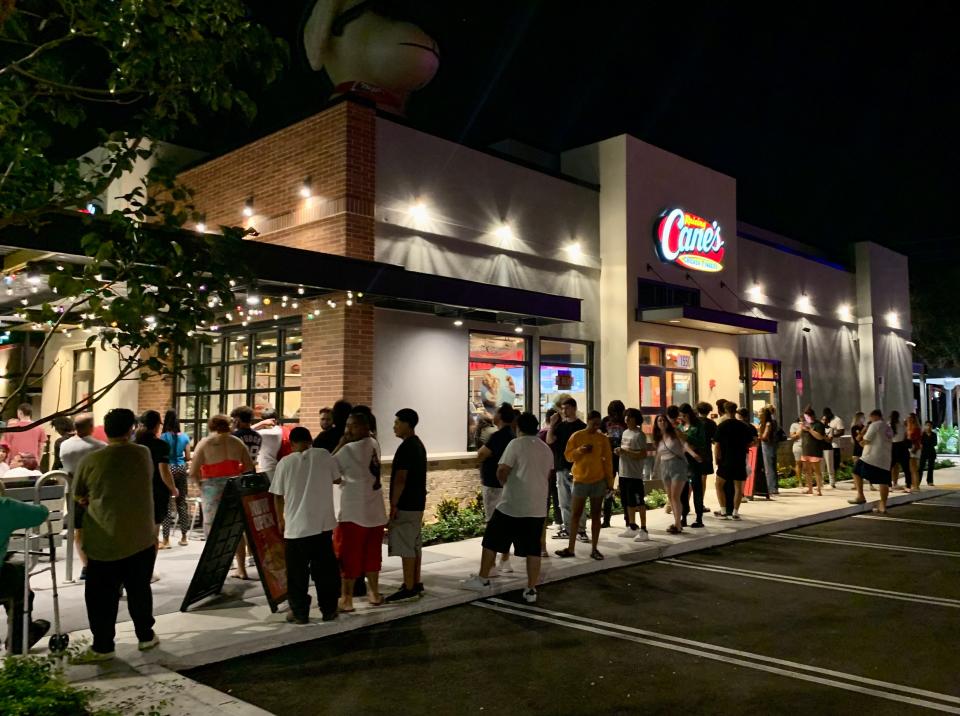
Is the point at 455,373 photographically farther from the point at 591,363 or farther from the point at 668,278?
the point at 668,278

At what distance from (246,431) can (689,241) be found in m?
12.5

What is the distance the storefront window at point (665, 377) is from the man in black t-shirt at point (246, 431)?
382 inches

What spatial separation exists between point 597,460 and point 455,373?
4429 mm

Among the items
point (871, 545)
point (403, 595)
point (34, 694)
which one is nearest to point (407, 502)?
point (403, 595)

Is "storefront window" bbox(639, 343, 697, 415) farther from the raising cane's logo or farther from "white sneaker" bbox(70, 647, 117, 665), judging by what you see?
"white sneaker" bbox(70, 647, 117, 665)

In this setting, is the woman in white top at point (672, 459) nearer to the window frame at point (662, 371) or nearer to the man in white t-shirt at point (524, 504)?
the man in white t-shirt at point (524, 504)

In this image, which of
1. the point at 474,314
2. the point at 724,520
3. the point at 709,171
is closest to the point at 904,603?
the point at 724,520

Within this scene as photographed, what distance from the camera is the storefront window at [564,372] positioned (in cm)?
1525

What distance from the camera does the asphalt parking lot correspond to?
5082mm

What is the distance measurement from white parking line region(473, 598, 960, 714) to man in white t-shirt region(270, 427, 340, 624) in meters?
1.74

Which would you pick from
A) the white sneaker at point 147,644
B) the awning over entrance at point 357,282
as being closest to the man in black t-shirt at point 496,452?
the awning over entrance at point 357,282

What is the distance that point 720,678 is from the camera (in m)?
5.49

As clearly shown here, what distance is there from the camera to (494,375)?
46.5ft

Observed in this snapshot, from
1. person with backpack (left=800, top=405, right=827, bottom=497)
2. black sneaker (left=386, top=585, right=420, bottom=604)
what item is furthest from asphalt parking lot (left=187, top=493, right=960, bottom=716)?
person with backpack (left=800, top=405, right=827, bottom=497)
